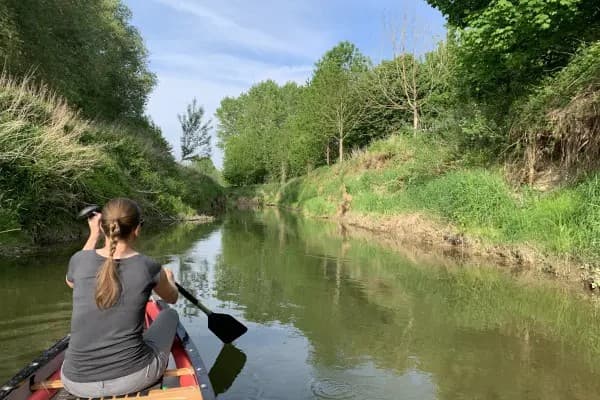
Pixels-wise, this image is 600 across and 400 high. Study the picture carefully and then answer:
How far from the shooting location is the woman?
293 centimetres

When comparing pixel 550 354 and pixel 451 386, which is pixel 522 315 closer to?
pixel 550 354

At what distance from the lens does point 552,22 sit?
37.0 feet

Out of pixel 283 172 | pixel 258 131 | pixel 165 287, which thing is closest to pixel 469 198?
pixel 165 287

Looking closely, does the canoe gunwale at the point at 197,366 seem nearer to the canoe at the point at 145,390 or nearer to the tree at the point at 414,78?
the canoe at the point at 145,390

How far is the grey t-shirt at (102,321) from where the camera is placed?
2947 mm

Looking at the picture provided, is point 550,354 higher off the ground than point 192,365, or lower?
lower

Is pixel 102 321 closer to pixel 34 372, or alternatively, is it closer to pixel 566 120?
pixel 34 372

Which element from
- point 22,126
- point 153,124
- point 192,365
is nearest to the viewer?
point 192,365

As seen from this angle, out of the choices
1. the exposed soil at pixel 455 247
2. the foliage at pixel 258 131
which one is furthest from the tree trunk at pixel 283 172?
the exposed soil at pixel 455 247

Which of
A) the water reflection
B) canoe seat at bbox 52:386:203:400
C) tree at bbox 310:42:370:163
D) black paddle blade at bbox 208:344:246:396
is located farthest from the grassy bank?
tree at bbox 310:42:370:163

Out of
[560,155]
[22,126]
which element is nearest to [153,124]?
[22,126]

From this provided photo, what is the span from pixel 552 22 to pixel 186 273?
1018 cm

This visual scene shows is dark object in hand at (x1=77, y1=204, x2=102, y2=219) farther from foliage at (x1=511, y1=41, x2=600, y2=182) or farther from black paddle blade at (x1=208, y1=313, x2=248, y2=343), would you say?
foliage at (x1=511, y1=41, x2=600, y2=182)

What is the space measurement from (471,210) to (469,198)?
35 cm
